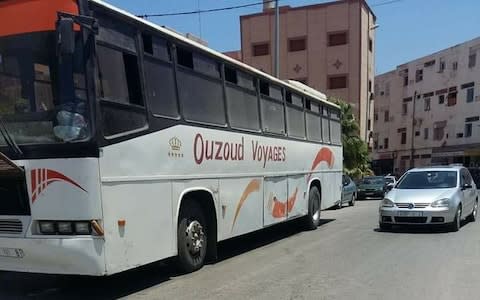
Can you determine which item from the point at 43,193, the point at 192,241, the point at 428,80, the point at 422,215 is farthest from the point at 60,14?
the point at 428,80

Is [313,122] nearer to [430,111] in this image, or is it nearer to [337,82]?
[337,82]

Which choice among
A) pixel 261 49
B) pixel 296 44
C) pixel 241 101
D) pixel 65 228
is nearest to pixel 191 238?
pixel 65 228

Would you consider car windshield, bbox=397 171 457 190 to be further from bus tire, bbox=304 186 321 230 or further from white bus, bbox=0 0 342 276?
white bus, bbox=0 0 342 276

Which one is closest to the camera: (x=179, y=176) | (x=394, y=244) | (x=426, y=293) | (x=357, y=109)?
(x=426, y=293)

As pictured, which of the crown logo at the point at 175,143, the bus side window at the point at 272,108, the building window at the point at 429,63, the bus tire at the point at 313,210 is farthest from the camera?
the building window at the point at 429,63

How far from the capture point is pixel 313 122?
545 inches

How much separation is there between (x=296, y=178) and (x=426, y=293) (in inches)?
225

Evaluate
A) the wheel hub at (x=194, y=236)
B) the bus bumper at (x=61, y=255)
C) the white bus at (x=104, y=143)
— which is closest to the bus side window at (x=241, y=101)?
the white bus at (x=104, y=143)

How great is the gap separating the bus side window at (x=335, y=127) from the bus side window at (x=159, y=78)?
862 centimetres

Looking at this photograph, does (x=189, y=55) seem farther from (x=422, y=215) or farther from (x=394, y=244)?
(x=422, y=215)

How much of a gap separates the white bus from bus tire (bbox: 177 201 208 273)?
0.02 meters

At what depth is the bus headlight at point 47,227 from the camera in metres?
5.89

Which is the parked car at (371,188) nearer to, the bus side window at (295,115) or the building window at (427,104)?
the bus side window at (295,115)

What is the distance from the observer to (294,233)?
517 inches
